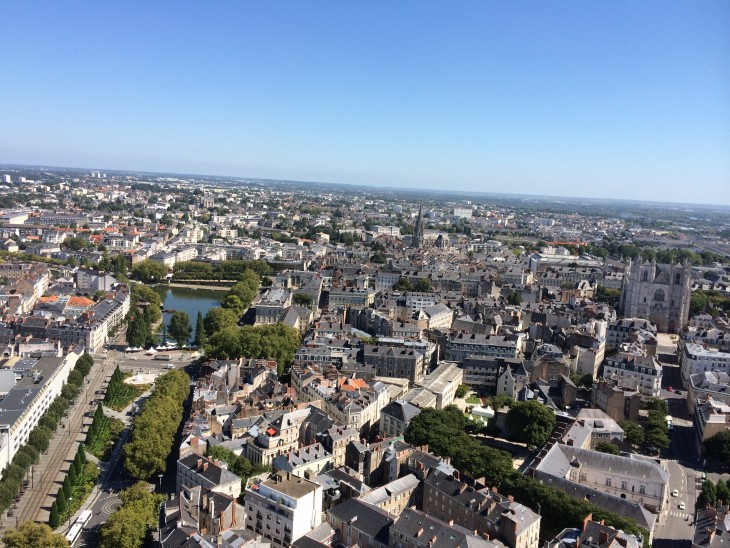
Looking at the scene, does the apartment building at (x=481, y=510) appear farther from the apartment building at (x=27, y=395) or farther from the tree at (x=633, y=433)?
the apartment building at (x=27, y=395)

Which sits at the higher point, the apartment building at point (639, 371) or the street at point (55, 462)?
the apartment building at point (639, 371)

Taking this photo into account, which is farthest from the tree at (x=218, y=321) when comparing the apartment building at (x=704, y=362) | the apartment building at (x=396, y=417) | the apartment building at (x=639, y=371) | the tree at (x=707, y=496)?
the tree at (x=707, y=496)

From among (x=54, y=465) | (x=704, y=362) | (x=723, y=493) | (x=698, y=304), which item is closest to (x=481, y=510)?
(x=723, y=493)

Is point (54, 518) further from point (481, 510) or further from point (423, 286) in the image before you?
point (423, 286)

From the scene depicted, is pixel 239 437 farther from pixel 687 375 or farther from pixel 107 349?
pixel 687 375

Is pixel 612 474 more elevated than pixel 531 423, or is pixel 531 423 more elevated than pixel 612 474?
pixel 531 423

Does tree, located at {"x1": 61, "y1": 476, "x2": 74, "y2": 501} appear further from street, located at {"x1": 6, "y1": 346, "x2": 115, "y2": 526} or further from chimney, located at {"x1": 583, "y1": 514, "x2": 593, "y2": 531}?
chimney, located at {"x1": 583, "y1": 514, "x2": 593, "y2": 531}

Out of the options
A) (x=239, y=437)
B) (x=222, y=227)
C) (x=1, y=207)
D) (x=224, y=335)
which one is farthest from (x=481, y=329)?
(x=1, y=207)

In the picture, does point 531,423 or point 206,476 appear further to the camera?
point 531,423
